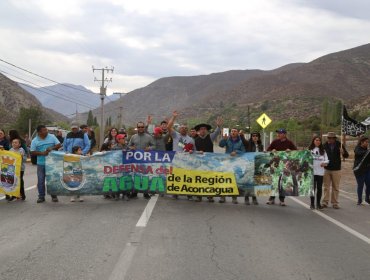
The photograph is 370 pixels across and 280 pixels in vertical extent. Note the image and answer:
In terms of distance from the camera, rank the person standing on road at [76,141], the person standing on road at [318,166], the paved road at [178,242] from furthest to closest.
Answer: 1. the person standing on road at [76,141]
2. the person standing on road at [318,166]
3. the paved road at [178,242]

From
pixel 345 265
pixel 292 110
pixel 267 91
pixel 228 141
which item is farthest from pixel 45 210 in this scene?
pixel 267 91

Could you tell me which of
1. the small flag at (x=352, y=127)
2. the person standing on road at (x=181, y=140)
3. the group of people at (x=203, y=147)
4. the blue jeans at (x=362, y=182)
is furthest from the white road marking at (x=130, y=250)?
the small flag at (x=352, y=127)

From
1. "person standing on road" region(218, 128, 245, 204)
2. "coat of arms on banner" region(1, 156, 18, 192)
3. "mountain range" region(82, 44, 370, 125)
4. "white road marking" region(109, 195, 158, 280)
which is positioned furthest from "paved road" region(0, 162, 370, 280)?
"mountain range" region(82, 44, 370, 125)

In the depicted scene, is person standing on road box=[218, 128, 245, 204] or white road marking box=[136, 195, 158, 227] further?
person standing on road box=[218, 128, 245, 204]

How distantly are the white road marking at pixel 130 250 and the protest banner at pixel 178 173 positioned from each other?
78.7 inches

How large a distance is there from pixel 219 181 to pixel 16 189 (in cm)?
467

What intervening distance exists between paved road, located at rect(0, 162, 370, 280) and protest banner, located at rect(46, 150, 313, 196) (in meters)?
0.53

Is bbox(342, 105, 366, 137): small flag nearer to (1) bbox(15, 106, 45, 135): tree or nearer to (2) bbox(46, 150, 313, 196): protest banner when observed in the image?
(2) bbox(46, 150, 313, 196): protest banner

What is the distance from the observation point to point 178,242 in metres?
7.07

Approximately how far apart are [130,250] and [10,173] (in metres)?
5.96

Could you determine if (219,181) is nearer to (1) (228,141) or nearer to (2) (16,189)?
(1) (228,141)

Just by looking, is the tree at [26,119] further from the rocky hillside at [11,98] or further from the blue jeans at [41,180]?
the blue jeans at [41,180]

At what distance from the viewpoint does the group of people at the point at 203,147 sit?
37.1ft

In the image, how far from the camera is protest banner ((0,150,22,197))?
37.1ft
